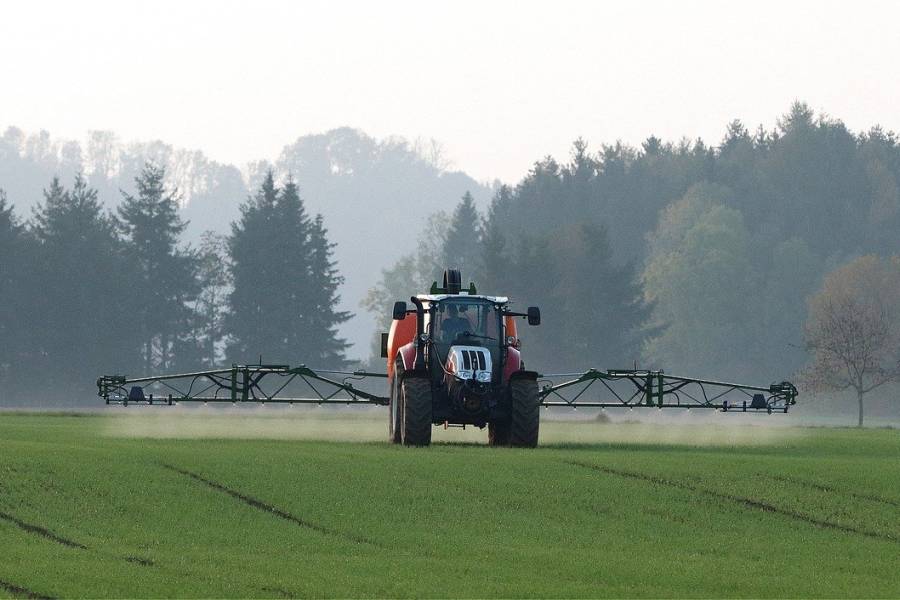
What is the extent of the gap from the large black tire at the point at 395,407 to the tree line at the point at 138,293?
68434 mm

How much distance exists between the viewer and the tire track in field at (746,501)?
24.9 m

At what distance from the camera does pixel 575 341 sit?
129 meters

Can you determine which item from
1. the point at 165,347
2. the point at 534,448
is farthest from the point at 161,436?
the point at 165,347

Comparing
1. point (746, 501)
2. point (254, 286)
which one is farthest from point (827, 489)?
point (254, 286)

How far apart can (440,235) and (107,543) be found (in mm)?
176075

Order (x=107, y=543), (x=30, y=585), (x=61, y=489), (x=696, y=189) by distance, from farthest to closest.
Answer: (x=696, y=189)
(x=61, y=489)
(x=107, y=543)
(x=30, y=585)

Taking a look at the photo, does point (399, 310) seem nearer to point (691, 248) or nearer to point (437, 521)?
point (437, 521)

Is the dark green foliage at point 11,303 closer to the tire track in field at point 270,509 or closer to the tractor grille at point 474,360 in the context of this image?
the tractor grille at point 474,360

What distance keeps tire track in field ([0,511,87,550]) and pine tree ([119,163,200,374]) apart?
3484 inches

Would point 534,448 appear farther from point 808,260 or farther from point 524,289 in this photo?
point 808,260

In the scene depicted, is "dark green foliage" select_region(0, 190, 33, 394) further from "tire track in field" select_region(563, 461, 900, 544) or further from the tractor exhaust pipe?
"tire track in field" select_region(563, 461, 900, 544)

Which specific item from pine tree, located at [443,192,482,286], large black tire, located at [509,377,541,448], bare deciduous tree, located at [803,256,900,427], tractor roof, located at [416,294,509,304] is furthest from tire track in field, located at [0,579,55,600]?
pine tree, located at [443,192,482,286]

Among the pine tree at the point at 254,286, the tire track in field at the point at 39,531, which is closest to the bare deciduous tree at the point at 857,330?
the pine tree at the point at 254,286

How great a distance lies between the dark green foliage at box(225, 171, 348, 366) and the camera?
114 meters
